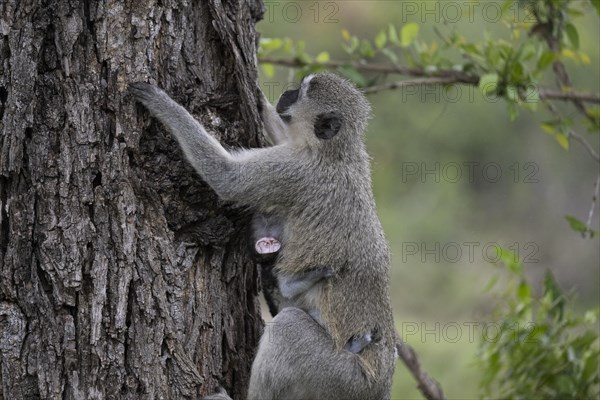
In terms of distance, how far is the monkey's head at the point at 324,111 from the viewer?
4352 mm

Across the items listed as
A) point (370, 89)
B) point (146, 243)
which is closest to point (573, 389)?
point (370, 89)

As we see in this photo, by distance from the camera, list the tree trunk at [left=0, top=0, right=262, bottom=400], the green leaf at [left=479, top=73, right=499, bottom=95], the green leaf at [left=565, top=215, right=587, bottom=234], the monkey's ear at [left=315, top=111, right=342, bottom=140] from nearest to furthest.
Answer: the tree trunk at [left=0, top=0, right=262, bottom=400] < the monkey's ear at [left=315, top=111, right=342, bottom=140] < the green leaf at [left=479, top=73, right=499, bottom=95] < the green leaf at [left=565, top=215, right=587, bottom=234]

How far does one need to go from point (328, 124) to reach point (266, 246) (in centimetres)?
85

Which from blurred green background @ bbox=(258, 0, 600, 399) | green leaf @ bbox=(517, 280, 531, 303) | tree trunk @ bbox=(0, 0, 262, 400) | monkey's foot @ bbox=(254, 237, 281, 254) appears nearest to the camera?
tree trunk @ bbox=(0, 0, 262, 400)

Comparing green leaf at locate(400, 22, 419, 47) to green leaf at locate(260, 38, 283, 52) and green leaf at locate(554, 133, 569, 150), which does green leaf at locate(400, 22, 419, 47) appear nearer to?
green leaf at locate(260, 38, 283, 52)

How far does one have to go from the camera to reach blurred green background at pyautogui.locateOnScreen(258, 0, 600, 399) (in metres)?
13.8

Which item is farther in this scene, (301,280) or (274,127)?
(274,127)

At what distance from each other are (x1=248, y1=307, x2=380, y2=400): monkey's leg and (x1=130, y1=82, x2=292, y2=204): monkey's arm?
62 cm

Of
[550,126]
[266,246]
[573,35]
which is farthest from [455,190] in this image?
[266,246]

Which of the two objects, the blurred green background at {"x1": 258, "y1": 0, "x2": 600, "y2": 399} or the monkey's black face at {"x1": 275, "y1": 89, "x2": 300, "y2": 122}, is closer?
the monkey's black face at {"x1": 275, "y1": 89, "x2": 300, "y2": 122}

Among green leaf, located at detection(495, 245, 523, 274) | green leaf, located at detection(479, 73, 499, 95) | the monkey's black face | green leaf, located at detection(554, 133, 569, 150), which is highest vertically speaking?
green leaf, located at detection(479, 73, 499, 95)

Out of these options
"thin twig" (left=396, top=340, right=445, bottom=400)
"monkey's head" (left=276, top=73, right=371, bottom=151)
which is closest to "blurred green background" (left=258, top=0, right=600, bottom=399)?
"thin twig" (left=396, top=340, right=445, bottom=400)

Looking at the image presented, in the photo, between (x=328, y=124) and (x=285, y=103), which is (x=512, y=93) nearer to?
(x=328, y=124)

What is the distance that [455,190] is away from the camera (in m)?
16.8
